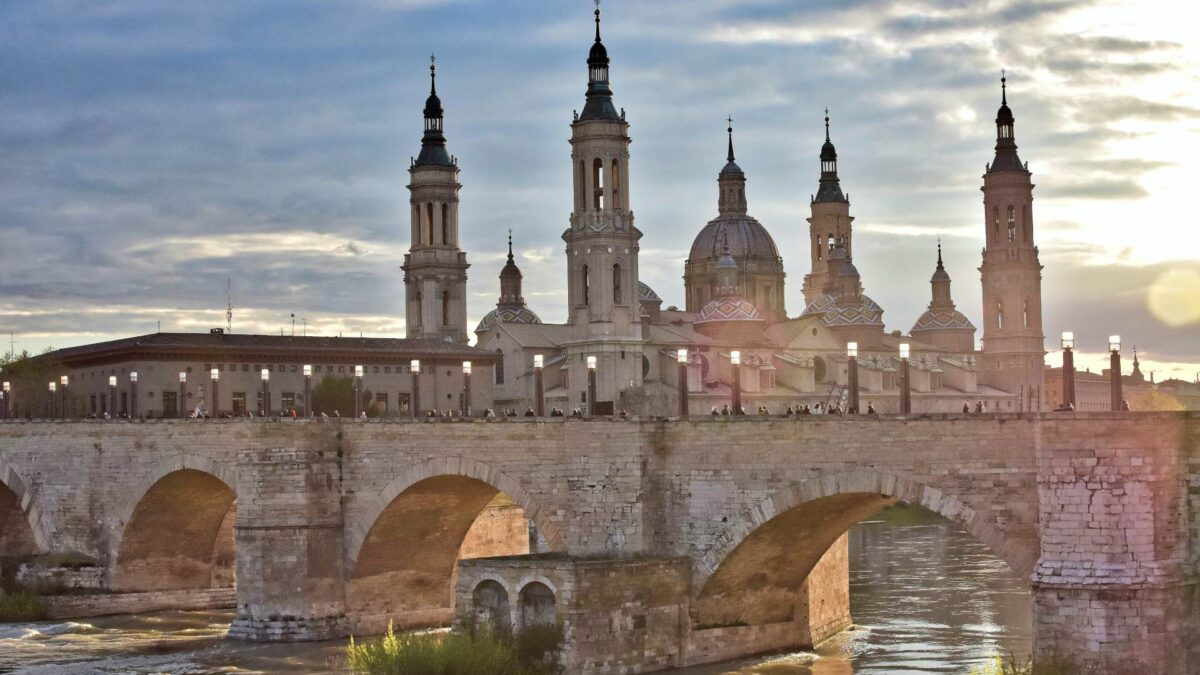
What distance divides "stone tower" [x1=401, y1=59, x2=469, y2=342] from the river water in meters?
60.8

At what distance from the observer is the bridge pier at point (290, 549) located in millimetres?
42656

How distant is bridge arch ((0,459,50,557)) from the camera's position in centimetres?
5488

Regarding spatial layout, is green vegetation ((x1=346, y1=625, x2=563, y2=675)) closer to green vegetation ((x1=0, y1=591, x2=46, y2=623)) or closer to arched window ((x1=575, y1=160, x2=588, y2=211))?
green vegetation ((x1=0, y1=591, x2=46, y2=623))

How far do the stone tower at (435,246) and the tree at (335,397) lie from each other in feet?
69.5

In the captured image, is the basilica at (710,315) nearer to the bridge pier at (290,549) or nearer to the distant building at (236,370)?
the distant building at (236,370)

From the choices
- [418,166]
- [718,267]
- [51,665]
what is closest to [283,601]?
[51,665]

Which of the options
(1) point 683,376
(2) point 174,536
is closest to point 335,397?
(2) point 174,536

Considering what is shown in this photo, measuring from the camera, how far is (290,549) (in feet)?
140

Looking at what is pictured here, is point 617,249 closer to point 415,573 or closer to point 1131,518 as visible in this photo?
point 415,573

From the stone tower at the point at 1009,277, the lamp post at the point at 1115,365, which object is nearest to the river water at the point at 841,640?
the lamp post at the point at 1115,365

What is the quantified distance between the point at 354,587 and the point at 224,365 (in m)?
48.1

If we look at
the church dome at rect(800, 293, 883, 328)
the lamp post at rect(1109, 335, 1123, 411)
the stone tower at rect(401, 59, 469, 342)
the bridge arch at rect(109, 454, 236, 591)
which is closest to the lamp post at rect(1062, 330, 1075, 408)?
the lamp post at rect(1109, 335, 1123, 411)

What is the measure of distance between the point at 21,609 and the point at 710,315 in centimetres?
7370

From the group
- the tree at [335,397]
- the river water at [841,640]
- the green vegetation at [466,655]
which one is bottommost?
the river water at [841,640]
